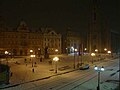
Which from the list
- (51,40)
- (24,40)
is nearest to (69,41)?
(51,40)

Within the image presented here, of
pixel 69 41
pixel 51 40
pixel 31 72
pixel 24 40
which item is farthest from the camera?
pixel 69 41

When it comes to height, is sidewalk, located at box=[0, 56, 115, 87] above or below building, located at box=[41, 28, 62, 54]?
below

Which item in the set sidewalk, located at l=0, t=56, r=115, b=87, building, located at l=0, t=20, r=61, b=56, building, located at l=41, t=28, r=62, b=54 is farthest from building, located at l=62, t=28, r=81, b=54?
sidewalk, located at l=0, t=56, r=115, b=87

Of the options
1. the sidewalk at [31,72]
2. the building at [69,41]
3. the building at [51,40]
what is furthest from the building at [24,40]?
the sidewalk at [31,72]

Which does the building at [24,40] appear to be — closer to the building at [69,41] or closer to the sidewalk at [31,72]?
the building at [69,41]

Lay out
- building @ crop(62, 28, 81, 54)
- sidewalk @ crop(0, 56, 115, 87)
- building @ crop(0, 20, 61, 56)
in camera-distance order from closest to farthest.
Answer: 1. sidewalk @ crop(0, 56, 115, 87)
2. building @ crop(0, 20, 61, 56)
3. building @ crop(62, 28, 81, 54)

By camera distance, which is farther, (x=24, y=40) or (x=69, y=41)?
(x=69, y=41)

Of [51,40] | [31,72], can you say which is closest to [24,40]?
[51,40]

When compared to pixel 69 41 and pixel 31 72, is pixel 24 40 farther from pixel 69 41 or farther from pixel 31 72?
pixel 31 72

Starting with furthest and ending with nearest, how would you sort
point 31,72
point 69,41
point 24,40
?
point 69,41 < point 24,40 < point 31,72

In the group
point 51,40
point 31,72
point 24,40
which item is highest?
point 51,40

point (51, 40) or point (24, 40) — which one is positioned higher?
point (51, 40)

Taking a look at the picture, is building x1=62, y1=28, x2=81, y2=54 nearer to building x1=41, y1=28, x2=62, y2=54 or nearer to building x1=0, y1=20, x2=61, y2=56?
building x1=41, y1=28, x2=62, y2=54

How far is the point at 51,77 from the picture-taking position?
44375 millimetres
